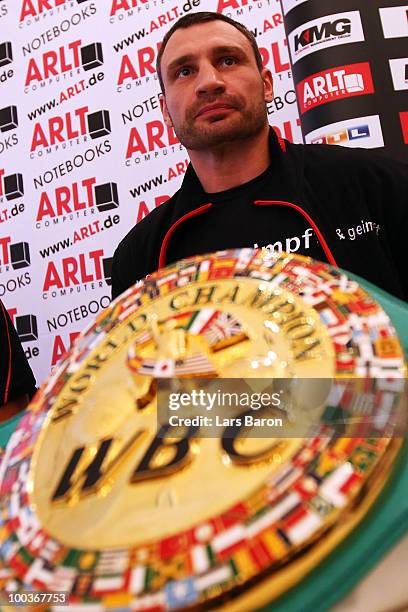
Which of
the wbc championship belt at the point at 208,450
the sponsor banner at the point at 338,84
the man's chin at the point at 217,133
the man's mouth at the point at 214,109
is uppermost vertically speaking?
the sponsor banner at the point at 338,84

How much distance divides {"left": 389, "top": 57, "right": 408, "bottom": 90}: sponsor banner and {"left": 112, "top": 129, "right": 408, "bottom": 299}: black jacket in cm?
54

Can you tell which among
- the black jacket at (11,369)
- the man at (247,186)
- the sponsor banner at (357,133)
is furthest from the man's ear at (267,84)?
the black jacket at (11,369)

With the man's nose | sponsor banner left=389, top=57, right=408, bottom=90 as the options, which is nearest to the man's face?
the man's nose

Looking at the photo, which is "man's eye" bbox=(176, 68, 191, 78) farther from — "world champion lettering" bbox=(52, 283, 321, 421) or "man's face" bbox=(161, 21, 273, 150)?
"world champion lettering" bbox=(52, 283, 321, 421)

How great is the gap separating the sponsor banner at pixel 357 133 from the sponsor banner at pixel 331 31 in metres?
0.23

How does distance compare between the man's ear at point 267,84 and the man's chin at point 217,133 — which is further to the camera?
the man's ear at point 267,84

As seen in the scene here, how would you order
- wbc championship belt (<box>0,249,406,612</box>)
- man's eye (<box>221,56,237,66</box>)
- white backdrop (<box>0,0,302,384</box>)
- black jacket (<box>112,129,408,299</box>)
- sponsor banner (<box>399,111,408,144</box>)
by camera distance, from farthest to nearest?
white backdrop (<box>0,0,302,384</box>)
sponsor banner (<box>399,111,408,144</box>)
man's eye (<box>221,56,237,66</box>)
black jacket (<box>112,129,408,299</box>)
wbc championship belt (<box>0,249,406,612</box>)

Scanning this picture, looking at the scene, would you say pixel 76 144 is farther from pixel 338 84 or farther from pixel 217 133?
pixel 217 133

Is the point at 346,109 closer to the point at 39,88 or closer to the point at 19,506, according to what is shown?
the point at 19,506

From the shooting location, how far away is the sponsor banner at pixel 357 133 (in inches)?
55.1

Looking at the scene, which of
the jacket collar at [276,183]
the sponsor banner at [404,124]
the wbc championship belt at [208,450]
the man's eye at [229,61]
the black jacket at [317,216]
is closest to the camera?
the wbc championship belt at [208,450]

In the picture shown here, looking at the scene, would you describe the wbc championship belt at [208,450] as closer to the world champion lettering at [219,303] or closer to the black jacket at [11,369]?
the world champion lettering at [219,303]

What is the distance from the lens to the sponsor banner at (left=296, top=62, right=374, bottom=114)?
4.76 ft

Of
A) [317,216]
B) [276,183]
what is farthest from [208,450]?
[276,183]
